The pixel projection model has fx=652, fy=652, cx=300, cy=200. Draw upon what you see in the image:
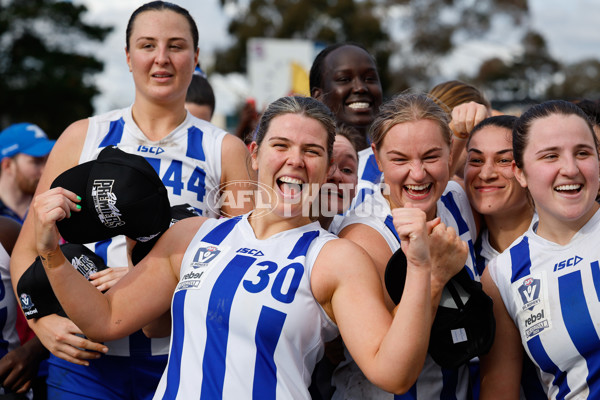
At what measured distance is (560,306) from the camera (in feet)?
8.27

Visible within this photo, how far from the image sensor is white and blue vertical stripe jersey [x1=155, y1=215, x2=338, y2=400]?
7.62 ft

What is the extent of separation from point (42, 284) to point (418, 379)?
1632 millimetres

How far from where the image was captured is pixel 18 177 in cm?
506

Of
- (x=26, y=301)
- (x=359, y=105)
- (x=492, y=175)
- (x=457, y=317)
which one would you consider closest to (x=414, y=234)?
(x=457, y=317)

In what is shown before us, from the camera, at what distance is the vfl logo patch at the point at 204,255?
2.54 meters

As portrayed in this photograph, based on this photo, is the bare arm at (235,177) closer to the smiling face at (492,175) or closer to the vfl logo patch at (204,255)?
the vfl logo patch at (204,255)

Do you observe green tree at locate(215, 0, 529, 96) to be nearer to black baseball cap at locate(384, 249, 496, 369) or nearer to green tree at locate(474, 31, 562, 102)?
green tree at locate(474, 31, 562, 102)

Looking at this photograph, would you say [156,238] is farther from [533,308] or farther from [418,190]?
[533,308]

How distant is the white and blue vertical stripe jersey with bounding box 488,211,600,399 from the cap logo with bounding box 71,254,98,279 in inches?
69.3

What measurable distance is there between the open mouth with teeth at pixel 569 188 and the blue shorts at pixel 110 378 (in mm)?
1874

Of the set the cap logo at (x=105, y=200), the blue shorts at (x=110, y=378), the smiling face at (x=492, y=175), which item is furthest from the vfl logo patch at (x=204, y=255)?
the smiling face at (x=492, y=175)

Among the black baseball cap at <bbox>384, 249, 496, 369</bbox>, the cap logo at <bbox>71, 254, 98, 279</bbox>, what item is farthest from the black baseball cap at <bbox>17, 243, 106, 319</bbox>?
the black baseball cap at <bbox>384, 249, 496, 369</bbox>

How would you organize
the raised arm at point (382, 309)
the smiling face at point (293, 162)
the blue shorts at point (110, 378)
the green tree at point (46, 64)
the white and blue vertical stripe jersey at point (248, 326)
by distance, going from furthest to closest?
the green tree at point (46, 64) → the blue shorts at point (110, 378) → the smiling face at point (293, 162) → the white and blue vertical stripe jersey at point (248, 326) → the raised arm at point (382, 309)

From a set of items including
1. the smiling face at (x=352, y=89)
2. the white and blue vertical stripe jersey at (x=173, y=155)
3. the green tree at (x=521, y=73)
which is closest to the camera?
the white and blue vertical stripe jersey at (x=173, y=155)
